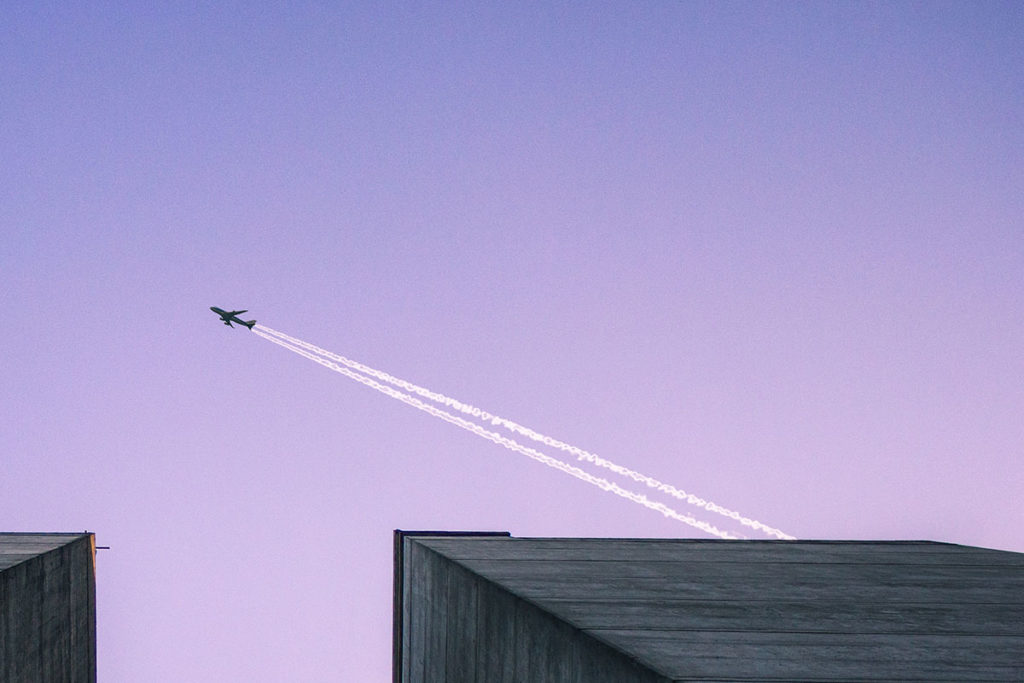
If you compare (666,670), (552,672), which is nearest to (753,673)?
(666,670)

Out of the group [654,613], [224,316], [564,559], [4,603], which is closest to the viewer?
[654,613]

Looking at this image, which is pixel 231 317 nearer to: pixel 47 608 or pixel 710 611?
pixel 47 608

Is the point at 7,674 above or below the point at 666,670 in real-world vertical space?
below

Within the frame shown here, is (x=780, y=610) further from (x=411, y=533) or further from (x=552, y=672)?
(x=411, y=533)

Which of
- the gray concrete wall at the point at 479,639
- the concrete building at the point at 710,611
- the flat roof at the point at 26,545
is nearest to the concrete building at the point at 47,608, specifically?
the flat roof at the point at 26,545

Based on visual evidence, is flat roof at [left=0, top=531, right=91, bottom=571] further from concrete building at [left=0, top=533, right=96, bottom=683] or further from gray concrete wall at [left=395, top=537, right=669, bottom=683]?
gray concrete wall at [left=395, top=537, right=669, bottom=683]

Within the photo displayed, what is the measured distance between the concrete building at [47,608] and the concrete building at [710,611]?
1641 cm

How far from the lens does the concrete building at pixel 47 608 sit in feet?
96.3

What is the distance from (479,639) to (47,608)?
66.5 ft

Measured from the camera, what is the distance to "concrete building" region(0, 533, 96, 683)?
96.3 feet

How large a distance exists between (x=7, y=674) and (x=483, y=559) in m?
18.2

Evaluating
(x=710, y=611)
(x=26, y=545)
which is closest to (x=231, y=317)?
(x=26, y=545)

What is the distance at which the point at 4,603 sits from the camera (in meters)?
28.2

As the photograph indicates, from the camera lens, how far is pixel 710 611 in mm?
20453
